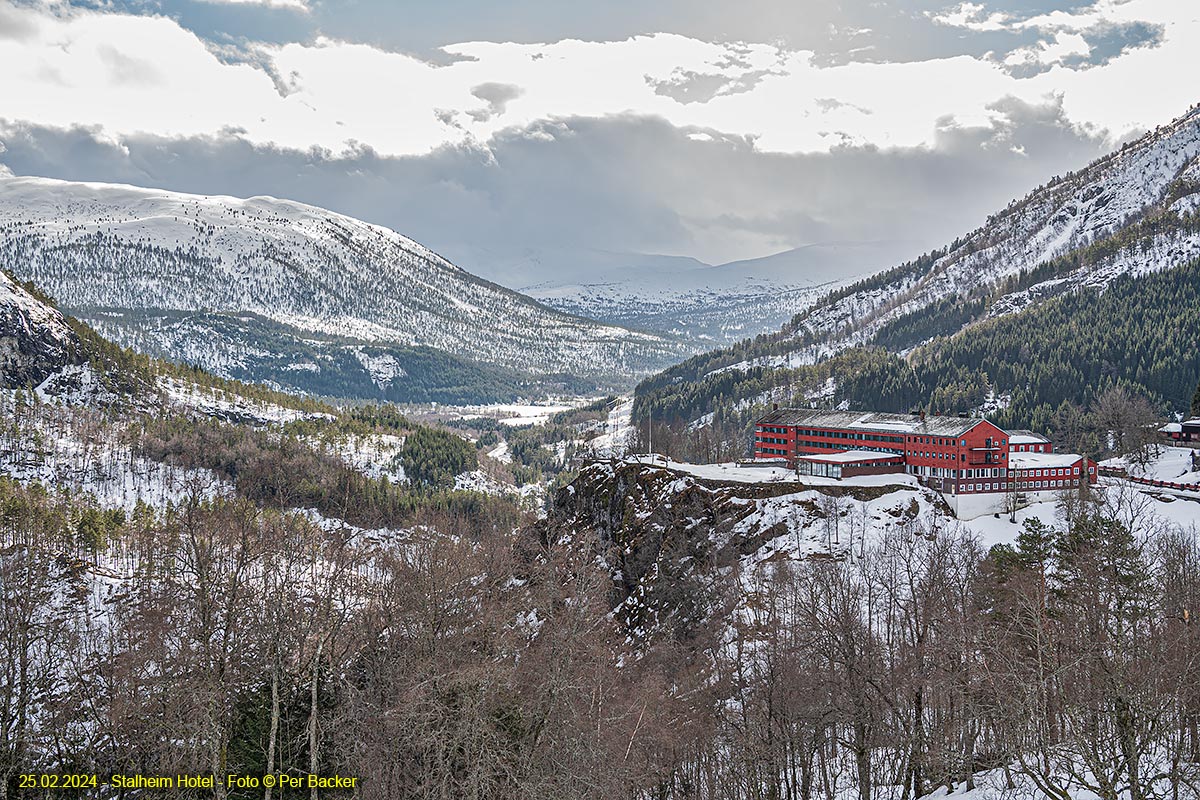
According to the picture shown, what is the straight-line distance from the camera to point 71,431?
598 feet

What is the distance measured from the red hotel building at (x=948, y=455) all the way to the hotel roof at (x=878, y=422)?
10 centimetres

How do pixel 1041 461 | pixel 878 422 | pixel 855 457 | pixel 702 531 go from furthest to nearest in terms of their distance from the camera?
1. pixel 878 422
2. pixel 855 457
3. pixel 1041 461
4. pixel 702 531

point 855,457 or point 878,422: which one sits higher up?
point 878,422

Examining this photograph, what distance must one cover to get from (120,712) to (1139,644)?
155 ft

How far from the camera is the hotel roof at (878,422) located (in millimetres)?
90250

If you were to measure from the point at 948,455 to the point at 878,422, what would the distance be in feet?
43.3

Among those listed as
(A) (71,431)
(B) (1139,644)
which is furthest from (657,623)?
(A) (71,431)

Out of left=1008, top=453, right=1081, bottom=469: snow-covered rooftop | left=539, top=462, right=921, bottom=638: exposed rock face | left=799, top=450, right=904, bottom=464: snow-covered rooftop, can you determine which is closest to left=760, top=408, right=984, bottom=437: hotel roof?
left=799, top=450, right=904, bottom=464: snow-covered rooftop

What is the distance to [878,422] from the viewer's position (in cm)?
10112

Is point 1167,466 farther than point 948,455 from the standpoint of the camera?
Yes

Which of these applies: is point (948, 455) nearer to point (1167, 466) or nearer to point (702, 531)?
point (702, 531)

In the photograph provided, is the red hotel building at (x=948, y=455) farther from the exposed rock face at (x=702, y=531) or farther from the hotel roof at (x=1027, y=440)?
the exposed rock face at (x=702, y=531)

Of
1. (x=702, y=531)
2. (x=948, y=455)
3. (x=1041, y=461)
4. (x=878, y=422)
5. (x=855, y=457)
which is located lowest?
(x=702, y=531)

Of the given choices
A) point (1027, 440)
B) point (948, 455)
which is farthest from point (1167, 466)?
point (948, 455)
